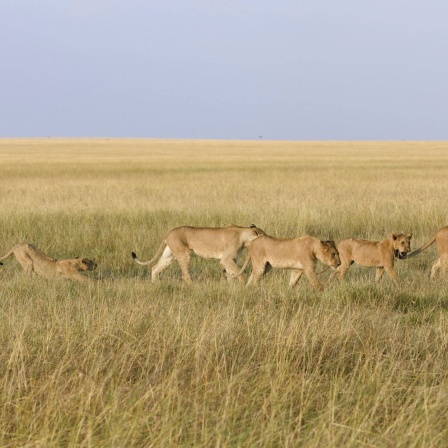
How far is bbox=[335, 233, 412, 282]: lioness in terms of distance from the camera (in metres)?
10.3

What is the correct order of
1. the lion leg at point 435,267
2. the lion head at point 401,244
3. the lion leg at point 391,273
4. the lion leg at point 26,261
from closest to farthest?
1. the lion leg at point 391,273
2. the lion head at point 401,244
3. the lion leg at point 435,267
4. the lion leg at point 26,261

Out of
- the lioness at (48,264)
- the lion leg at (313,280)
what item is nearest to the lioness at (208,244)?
the lioness at (48,264)

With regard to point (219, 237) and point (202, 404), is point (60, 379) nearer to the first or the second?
point (202, 404)

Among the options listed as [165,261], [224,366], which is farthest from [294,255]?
[224,366]

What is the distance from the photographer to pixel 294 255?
9562mm

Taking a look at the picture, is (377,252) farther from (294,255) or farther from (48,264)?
(48,264)

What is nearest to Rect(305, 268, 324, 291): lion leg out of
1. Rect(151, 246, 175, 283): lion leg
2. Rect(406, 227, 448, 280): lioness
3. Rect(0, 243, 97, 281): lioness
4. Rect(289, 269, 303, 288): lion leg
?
Rect(289, 269, 303, 288): lion leg

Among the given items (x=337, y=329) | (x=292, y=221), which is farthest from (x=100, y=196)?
(x=337, y=329)

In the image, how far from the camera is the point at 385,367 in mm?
5438

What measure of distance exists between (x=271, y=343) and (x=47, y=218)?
11.7 m

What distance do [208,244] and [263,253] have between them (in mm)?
1089

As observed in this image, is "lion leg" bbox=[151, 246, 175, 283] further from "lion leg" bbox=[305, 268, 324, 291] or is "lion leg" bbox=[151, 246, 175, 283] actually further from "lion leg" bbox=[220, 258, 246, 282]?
"lion leg" bbox=[305, 268, 324, 291]

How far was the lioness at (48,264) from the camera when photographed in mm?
10703

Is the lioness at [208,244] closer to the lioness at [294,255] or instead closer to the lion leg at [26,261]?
the lioness at [294,255]
